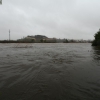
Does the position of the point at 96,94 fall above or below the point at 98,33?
below

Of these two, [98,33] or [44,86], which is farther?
[98,33]

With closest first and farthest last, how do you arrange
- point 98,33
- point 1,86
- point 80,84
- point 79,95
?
1. point 79,95
2. point 1,86
3. point 80,84
4. point 98,33

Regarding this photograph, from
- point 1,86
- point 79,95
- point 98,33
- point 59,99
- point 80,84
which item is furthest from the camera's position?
point 98,33

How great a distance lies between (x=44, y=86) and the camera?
4.81m

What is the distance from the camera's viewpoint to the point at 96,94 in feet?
13.4

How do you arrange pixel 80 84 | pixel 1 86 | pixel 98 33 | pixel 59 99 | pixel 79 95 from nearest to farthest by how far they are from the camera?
pixel 59 99
pixel 79 95
pixel 1 86
pixel 80 84
pixel 98 33

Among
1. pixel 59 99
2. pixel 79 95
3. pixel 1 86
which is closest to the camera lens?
pixel 59 99

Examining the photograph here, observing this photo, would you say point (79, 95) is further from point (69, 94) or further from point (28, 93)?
point (28, 93)

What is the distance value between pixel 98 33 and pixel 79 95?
50812 mm

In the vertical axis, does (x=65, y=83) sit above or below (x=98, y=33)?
below

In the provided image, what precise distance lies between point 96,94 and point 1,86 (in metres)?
4.25

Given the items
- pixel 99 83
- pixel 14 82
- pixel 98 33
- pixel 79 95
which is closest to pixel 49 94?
pixel 79 95

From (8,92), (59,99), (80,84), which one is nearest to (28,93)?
(8,92)

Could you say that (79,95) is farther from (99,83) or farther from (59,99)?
(99,83)
